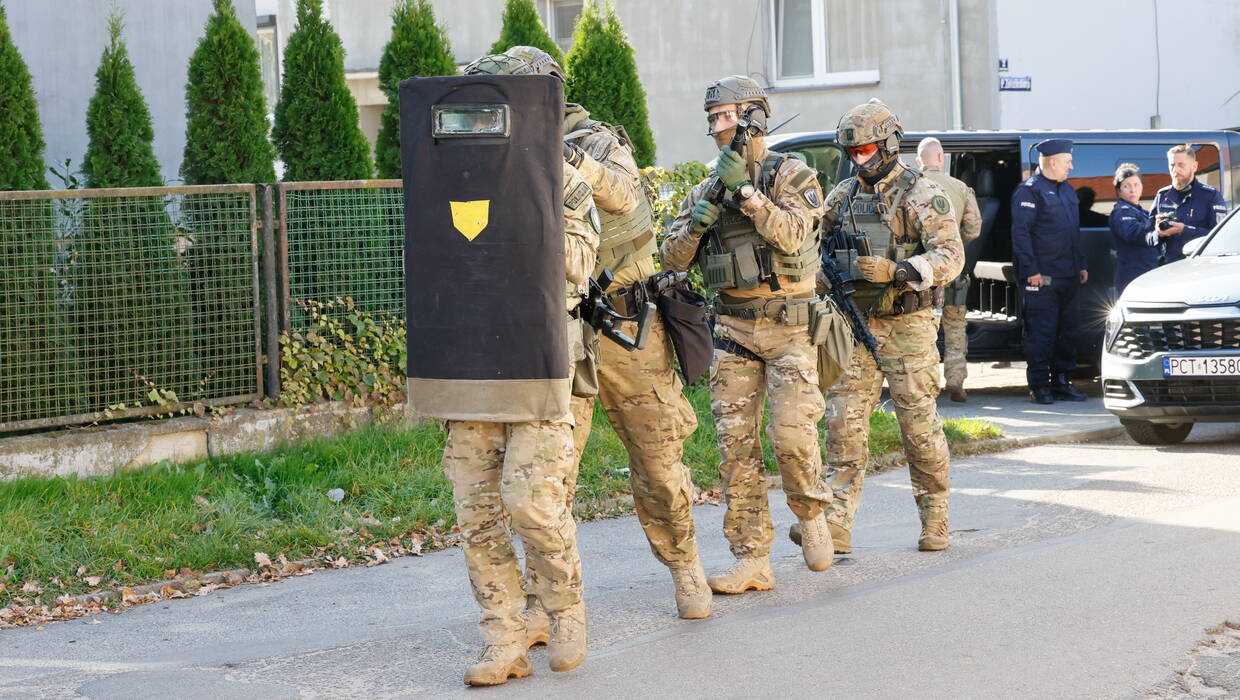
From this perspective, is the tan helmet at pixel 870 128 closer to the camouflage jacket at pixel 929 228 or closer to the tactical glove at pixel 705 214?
the camouflage jacket at pixel 929 228

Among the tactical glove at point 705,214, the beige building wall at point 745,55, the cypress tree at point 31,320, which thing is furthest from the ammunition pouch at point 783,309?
the beige building wall at point 745,55

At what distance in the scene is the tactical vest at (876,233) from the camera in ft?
22.3

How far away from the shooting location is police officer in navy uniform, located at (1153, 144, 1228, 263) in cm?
1171

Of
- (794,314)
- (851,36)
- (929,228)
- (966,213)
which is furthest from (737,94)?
(851,36)

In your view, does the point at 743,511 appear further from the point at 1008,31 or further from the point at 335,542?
the point at 1008,31

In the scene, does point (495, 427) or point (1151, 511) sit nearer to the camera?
point (495, 427)

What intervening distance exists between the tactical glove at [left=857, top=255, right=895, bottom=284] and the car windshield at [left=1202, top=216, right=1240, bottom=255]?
457 centimetres

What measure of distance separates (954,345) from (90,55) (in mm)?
6825

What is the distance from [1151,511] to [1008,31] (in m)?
11.1

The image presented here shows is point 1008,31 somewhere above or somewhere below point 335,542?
above

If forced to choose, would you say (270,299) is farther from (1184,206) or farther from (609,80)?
(1184,206)

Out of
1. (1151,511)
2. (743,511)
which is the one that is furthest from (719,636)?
(1151,511)

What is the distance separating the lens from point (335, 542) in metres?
7.26

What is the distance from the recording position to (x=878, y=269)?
6641 millimetres
